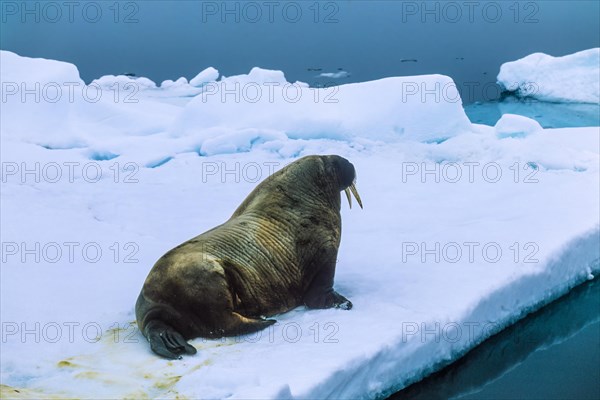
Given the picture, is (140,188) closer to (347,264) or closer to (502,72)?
(347,264)

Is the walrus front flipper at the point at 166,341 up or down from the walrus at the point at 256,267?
down

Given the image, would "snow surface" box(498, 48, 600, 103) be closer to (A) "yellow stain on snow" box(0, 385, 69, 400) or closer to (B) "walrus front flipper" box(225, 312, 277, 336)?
(B) "walrus front flipper" box(225, 312, 277, 336)

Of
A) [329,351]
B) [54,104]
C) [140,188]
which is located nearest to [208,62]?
[54,104]

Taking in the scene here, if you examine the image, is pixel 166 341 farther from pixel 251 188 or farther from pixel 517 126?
pixel 517 126

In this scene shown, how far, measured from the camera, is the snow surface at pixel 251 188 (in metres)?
3.50

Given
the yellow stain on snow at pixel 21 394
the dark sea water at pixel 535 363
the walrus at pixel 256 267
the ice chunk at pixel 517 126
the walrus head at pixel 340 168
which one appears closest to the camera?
the yellow stain on snow at pixel 21 394

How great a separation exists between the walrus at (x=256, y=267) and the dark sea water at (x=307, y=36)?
12041mm

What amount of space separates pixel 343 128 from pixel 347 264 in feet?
12.0

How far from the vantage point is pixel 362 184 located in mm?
7035

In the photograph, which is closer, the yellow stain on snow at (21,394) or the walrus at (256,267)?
the yellow stain on snow at (21,394)

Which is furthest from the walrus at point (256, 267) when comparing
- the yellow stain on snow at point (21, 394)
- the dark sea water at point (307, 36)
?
the dark sea water at point (307, 36)

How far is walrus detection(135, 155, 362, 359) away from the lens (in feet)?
11.8

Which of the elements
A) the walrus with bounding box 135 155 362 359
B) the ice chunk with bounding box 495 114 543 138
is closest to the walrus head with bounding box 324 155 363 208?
the walrus with bounding box 135 155 362 359

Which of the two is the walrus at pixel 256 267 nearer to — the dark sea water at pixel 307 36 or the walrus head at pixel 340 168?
the walrus head at pixel 340 168
